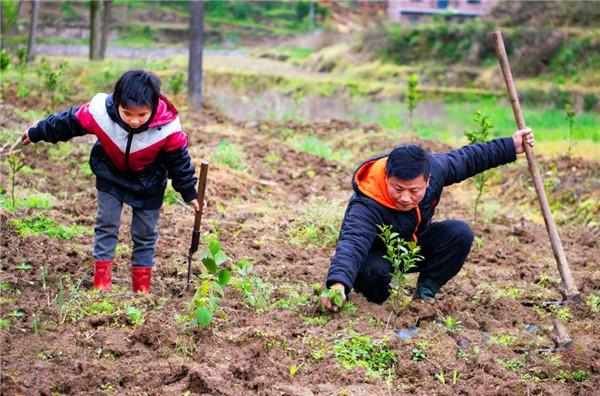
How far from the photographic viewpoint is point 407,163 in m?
5.24

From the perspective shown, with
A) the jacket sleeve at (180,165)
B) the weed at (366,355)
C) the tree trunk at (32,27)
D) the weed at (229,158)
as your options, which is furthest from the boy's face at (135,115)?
the tree trunk at (32,27)

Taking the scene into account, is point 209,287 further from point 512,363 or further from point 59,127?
point 512,363

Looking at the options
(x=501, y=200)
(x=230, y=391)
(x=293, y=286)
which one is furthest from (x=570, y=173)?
(x=230, y=391)

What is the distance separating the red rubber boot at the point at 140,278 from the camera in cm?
562

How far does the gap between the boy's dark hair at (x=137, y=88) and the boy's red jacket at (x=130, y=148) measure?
18cm

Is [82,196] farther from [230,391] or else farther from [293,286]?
[230,391]

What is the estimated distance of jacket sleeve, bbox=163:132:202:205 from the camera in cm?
546

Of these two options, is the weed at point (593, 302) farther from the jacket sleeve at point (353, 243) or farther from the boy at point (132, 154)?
the boy at point (132, 154)

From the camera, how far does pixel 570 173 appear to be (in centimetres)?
1173

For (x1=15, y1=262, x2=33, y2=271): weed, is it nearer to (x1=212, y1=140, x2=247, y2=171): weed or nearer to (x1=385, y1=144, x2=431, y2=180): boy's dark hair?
(x1=385, y1=144, x2=431, y2=180): boy's dark hair

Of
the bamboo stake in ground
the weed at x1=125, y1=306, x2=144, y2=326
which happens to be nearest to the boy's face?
the bamboo stake in ground

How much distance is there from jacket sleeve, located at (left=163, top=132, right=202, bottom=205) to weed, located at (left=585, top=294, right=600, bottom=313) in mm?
2483

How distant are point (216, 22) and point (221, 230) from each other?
42643 mm

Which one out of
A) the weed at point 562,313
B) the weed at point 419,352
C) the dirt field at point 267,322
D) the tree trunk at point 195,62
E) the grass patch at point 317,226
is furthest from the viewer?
the tree trunk at point 195,62
